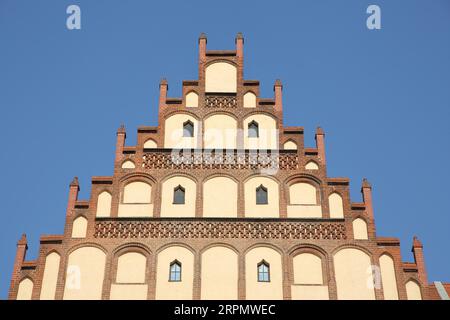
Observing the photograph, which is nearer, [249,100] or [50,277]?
[50,277]

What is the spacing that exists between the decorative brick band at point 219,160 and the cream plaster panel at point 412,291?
13.8 feet

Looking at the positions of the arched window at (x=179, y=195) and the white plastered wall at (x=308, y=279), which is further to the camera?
the arched window at (x=179, y=195)

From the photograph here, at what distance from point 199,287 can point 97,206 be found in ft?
11.2

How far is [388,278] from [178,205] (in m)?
5.32

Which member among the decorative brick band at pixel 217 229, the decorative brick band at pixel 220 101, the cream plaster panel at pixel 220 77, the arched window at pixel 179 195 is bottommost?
the decorative brick band at pixel 217 229

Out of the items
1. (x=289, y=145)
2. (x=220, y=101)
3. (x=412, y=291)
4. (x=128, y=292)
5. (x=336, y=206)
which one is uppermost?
(x=220, y=101)

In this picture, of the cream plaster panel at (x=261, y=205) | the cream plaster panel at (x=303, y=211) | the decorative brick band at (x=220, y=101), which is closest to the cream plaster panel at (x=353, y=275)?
the cream plaster panel at (x=303, y=211)

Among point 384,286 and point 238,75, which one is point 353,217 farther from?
point 238,75

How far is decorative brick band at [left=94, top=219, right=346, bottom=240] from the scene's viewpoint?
75.6ft

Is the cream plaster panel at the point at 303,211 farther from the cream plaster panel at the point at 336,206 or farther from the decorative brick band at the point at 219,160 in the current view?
the decorative brick band at the point at 219,160

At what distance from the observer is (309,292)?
872 inches

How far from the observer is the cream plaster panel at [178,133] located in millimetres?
24828

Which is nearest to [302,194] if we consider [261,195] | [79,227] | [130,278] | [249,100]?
[261,195]

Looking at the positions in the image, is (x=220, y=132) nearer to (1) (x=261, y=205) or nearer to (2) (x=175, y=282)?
(1) (x=261, y=205)
